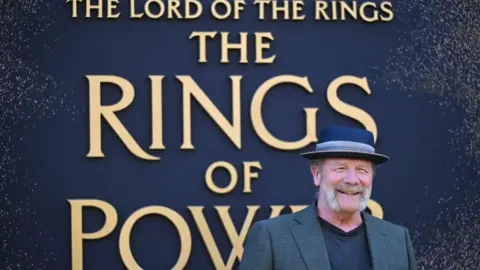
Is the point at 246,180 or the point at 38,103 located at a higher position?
the point at 38,103

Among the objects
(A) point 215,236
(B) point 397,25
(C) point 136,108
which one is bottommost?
(A) point 215,236

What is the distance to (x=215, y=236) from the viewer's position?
5512mm

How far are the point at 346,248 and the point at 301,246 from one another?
0.59ft

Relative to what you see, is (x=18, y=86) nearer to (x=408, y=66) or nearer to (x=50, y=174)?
(x=50, y=174)

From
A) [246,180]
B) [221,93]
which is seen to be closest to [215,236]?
[246,180]

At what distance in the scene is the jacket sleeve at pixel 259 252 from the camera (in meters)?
4.38

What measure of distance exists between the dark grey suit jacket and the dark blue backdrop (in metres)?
1.06

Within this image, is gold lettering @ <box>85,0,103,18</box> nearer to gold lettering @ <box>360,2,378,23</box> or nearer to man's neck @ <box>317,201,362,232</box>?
gold lettering @ <box>360,2,378,23</box>

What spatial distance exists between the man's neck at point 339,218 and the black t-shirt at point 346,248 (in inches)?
0.6

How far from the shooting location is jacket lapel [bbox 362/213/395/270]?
4.42 metres

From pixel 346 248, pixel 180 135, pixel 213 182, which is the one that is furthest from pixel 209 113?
pixel 346 248

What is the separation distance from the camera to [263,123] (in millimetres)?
5562

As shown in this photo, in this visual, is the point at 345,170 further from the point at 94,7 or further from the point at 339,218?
the point at 94,7

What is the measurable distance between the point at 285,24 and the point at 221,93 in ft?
1.53
